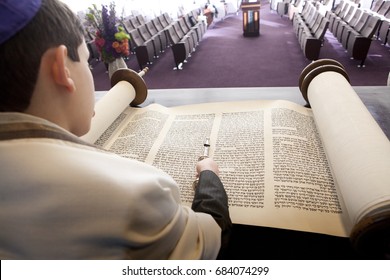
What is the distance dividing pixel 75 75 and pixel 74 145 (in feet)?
0.33

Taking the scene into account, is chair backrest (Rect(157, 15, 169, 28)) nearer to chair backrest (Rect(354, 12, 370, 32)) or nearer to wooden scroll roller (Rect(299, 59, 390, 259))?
chair backrest (Rect(354, 12, 370, 32))

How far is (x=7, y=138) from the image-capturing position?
0.29 m

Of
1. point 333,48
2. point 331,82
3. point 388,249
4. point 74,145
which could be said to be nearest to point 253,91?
point 331,82

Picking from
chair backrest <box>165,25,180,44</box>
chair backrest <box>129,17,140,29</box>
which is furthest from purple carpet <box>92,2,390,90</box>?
chair backrest <box>129,17,140,29</box>

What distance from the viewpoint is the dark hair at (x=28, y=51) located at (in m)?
0.28

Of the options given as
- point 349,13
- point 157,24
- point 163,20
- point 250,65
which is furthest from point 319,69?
point 163,20

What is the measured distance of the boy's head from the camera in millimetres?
278

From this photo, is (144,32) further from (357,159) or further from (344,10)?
(357,159)

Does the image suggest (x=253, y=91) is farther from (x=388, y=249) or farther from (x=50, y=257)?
(x=50, y=257)

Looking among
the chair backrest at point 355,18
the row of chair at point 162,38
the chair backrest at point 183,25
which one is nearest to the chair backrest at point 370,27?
the chair backrest at point 355,18

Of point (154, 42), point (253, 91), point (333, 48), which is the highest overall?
point (253, 91)

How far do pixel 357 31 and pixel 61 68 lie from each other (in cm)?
478

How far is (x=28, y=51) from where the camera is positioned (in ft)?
0.95

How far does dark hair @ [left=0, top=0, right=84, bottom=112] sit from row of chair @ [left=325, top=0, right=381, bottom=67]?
13.0 ft
